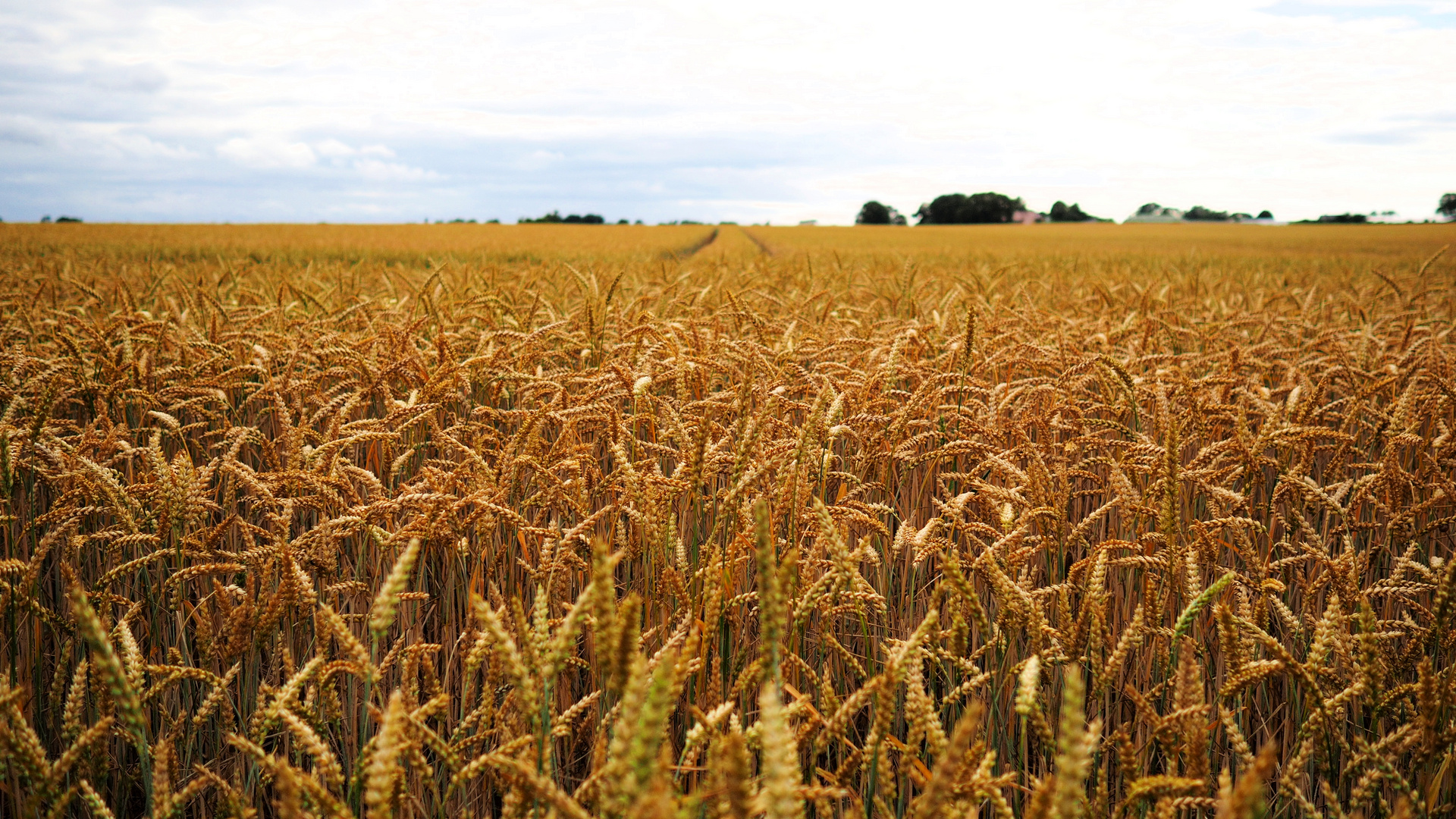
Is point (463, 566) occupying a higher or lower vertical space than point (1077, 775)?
lower

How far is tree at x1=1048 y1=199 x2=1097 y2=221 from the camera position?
257 feet

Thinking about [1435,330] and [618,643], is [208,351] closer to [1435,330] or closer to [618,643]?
[618,643]

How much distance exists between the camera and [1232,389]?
275 centimetres

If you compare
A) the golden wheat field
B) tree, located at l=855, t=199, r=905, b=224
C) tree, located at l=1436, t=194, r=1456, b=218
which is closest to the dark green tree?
tree, located at l=855, t=199, r=905, b=224

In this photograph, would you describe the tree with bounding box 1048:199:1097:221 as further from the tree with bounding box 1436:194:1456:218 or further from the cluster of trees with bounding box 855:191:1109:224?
the tree with bounding box 1436:194:1456:218

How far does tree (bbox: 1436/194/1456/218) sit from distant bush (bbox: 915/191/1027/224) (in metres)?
31.1

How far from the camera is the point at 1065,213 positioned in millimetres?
79812

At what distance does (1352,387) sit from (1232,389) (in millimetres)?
559

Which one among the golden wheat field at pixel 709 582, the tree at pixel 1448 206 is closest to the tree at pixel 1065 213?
the tree at pixel 1448 206

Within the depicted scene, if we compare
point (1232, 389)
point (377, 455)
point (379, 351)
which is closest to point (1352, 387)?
point (1232, 389)

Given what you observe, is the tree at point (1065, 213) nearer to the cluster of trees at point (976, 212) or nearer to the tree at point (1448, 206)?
the cluster of trees at point (976, 212)

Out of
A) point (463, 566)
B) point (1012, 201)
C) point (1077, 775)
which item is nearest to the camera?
point (1077, 775)

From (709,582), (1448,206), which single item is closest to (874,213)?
(1448,206)

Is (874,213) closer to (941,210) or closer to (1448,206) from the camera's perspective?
(941,210)
